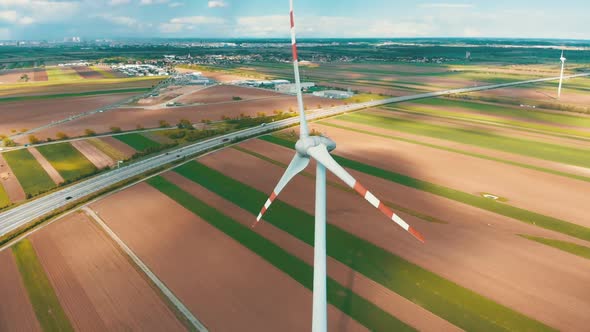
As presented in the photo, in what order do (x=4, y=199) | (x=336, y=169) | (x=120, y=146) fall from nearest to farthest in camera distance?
(x=336, y=169) → (x=4, y=199) → (x=120, y=146)

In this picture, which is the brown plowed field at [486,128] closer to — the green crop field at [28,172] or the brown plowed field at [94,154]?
the brown plowed field at [94,154]

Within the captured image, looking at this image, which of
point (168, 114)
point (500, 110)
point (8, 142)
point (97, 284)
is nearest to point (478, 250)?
point (97, 284)

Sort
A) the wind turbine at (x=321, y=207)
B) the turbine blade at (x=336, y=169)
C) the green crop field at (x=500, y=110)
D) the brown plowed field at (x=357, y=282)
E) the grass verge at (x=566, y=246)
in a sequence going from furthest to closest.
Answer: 1. the green crop field at (x=500, y=110)
2. the grass verge at (x=566, y=246)
3. the brown plowed field at (x=357, y=282)
4. the turbine blade at (x=336, y=169)
5. the wind turbine at (x=321, y=207)

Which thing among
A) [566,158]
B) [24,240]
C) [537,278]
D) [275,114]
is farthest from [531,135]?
[24,240]

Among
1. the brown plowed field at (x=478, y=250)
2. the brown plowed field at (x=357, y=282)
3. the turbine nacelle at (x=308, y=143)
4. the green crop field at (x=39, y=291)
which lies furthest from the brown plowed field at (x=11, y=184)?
the turbine nacelle at (x=308, y=143)

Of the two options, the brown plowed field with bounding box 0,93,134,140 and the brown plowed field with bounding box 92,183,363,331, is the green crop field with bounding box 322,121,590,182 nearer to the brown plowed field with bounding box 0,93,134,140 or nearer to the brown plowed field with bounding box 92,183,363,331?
the brown plowed field with bounding box 92,183,363,331

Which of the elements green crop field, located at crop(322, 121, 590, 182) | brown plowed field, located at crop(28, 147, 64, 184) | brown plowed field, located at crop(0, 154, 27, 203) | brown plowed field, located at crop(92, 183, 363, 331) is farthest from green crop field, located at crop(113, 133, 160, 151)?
brown plowed field, located at crop(92, 183, 363, 331)

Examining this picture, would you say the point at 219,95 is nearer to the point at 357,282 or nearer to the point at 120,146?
the point at 120,146
